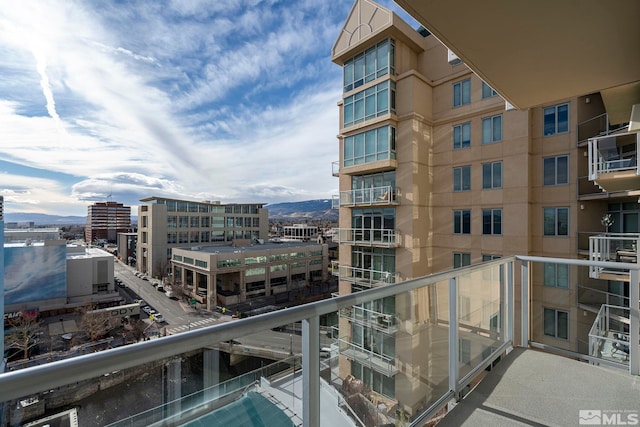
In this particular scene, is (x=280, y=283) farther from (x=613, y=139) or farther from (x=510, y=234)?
(x=613, y=139)

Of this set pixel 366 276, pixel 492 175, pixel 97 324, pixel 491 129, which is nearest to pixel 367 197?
pixel 366 276

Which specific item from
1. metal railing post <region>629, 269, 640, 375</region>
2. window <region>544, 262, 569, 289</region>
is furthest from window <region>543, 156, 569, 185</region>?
metal railing post <region>629, 269, 640, 375</region>

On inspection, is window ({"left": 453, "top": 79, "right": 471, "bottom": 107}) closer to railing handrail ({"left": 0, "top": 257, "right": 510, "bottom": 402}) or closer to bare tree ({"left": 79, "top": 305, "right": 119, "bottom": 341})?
railing handrail ({"left": 0, "top": 257, "right": 510, "bottom": 402})

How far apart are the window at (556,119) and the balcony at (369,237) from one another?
602cm

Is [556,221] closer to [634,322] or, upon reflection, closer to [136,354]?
[634,322]

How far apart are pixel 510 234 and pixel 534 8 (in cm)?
974

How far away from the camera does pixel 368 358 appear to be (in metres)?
2.06

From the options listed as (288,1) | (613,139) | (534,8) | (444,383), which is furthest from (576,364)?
(288,1)

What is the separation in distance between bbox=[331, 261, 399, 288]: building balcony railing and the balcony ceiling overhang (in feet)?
31.9

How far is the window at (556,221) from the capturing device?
30.2 feet

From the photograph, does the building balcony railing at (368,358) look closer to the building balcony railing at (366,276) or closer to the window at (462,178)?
the building balcony railing at (366,276)

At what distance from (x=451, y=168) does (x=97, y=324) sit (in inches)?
1051

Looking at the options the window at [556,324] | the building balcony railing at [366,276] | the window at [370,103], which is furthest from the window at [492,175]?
the window at [556,324]

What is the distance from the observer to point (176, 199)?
43.3 metres
